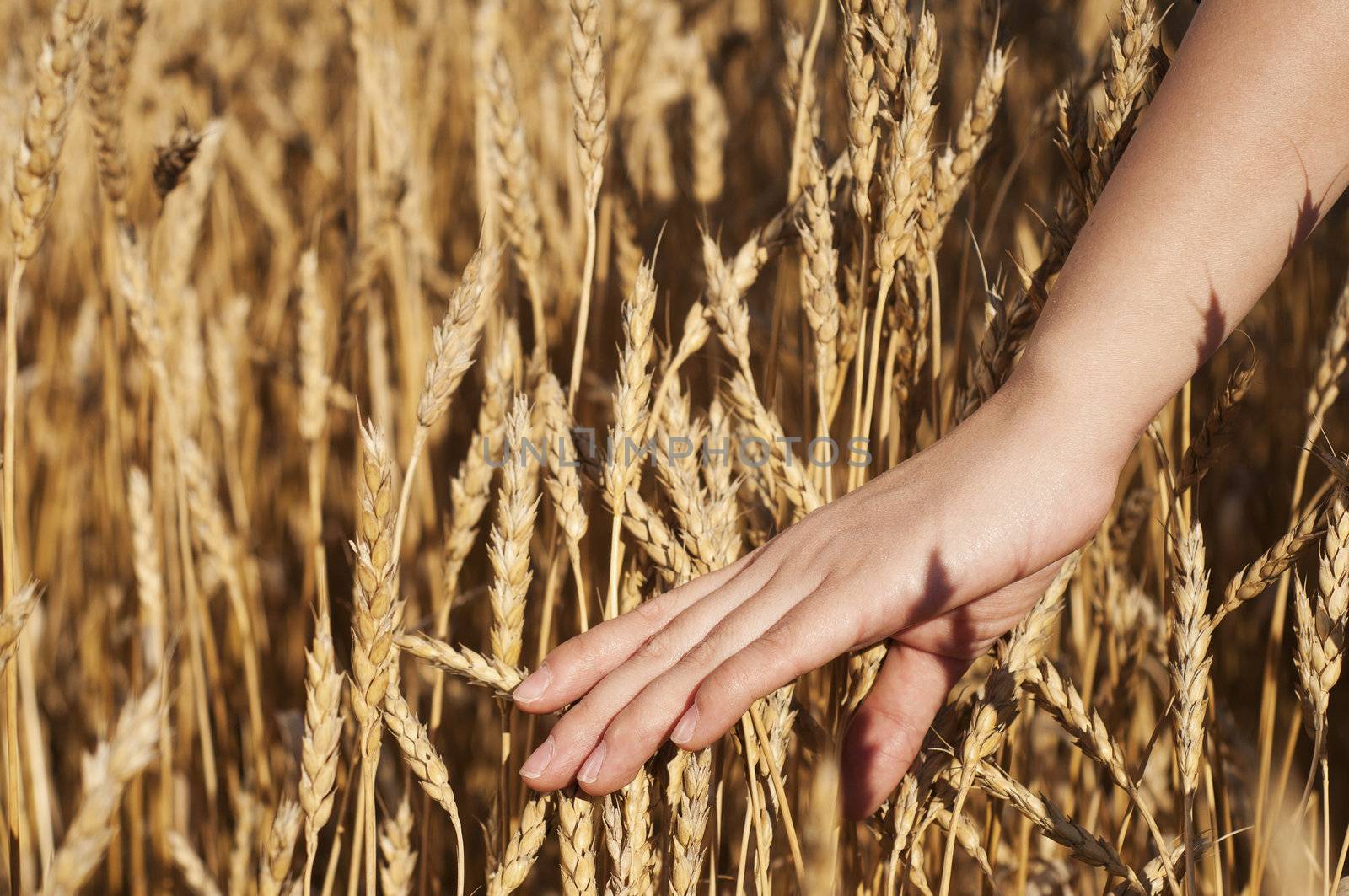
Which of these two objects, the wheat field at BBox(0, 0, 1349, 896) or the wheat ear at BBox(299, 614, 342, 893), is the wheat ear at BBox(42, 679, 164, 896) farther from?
the wheat ear at BBox(299, 614, 342, 893)

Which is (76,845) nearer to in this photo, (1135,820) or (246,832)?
(246,832)

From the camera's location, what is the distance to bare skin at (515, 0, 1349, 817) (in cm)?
66

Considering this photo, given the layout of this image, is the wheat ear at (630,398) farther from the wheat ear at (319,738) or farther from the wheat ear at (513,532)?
the wheat ear at (319,738)

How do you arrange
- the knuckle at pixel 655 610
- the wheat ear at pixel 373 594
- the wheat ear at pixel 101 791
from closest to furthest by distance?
the wheat ear at pixel 101 791 < the wheat ear at pixel 373 594 < the knuckle at pixel 655 610

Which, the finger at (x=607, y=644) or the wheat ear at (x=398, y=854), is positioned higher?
the finger at (x=607, y=644)

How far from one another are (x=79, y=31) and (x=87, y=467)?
964 millimetres

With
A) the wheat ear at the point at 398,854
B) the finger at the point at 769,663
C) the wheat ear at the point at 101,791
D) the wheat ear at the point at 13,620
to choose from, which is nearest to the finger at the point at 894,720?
the finger at the point at 769,663

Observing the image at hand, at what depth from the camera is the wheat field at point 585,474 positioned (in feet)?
2.32

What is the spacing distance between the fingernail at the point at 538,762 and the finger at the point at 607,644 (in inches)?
1.3

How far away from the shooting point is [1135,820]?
1.07 m

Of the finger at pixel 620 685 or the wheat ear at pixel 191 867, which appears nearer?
the finger at pixel 620 685

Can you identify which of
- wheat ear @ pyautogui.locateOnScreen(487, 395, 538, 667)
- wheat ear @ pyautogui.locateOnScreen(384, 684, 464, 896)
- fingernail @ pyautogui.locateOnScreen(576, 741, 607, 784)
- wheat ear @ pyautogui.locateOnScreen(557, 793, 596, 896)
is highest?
wheat ear @ pyautogui.locateOnScreen(487, 395, 538, 667)

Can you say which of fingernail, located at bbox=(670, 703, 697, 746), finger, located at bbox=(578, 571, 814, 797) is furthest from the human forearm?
fingernail, located at bbox=(670, 703, 697, 746)

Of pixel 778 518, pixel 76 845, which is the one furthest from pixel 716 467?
pixel 76 845
